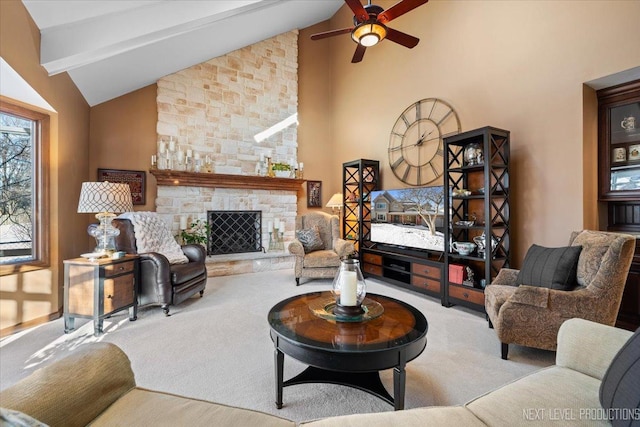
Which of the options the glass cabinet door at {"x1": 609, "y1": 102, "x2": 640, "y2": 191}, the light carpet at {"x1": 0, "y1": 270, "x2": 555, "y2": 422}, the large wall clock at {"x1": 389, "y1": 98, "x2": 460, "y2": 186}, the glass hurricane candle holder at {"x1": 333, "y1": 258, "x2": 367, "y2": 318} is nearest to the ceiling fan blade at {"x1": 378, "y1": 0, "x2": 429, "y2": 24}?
the large wall clock at {"x1": 389, "y1": 98, "x2": 460, "y2": 186}

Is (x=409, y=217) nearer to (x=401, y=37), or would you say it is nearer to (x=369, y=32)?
(x=401, y=37)

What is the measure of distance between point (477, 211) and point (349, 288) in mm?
2569

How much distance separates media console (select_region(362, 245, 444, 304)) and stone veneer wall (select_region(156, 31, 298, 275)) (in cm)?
172

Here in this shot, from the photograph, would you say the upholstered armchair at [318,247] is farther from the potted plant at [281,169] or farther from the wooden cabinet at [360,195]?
the potted plant at [281,169]

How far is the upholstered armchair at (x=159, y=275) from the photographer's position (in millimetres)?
3031

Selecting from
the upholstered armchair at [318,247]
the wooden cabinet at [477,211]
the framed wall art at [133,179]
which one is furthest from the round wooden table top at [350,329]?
the framed wall art at [133,179]

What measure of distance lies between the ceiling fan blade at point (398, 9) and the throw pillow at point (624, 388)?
2.35m

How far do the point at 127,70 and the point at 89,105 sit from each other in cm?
90

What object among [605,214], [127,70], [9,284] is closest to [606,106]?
[605,214]

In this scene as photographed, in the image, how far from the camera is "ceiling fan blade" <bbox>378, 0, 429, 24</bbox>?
221 cm

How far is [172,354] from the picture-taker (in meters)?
2.21

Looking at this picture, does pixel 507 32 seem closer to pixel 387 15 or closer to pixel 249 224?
pixel 387 15

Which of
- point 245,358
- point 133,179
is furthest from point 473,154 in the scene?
point 133,179

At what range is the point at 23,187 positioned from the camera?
282 cm
